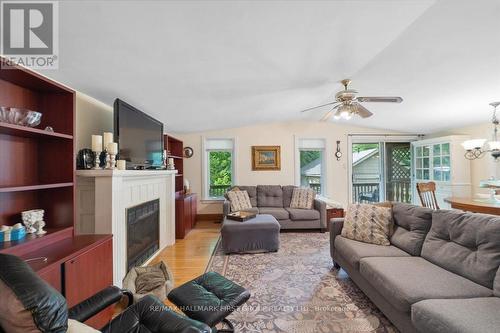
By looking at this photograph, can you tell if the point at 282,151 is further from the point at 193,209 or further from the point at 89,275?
the point at 89,275

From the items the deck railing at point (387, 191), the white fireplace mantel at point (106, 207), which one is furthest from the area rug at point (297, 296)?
the deck railing at point (387, 191)

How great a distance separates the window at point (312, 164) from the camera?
5707 mm

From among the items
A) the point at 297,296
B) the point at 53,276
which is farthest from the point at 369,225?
the point at 53,276

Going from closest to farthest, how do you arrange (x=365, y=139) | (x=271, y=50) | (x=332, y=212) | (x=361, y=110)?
(x=271, y=50), (x=361, y=110), (x=332, y=212), (x=365, y=139)

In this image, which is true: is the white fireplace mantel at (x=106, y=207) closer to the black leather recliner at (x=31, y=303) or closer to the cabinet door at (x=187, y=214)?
the black leather recliner at (x=31, y=303)

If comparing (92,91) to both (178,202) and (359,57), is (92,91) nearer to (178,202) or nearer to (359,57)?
(178,202)

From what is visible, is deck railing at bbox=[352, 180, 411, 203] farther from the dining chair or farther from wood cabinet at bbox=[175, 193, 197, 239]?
wood cabinet at bbox=[175, 193, 197, 239]

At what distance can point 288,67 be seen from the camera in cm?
243

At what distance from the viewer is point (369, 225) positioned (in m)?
2.51

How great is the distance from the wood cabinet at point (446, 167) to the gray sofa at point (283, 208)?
2369mm

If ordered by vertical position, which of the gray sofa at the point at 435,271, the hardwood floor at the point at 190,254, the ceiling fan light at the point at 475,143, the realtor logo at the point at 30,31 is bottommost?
the hardwood floor at the point at 190,254

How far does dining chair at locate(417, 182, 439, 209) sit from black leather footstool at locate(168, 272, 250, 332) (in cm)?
341

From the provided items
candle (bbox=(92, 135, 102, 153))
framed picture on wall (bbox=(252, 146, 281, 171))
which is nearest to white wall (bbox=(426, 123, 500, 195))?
framed picture on wall (bbox=(252, 146, 281, 171))

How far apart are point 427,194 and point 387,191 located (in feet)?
6.79
